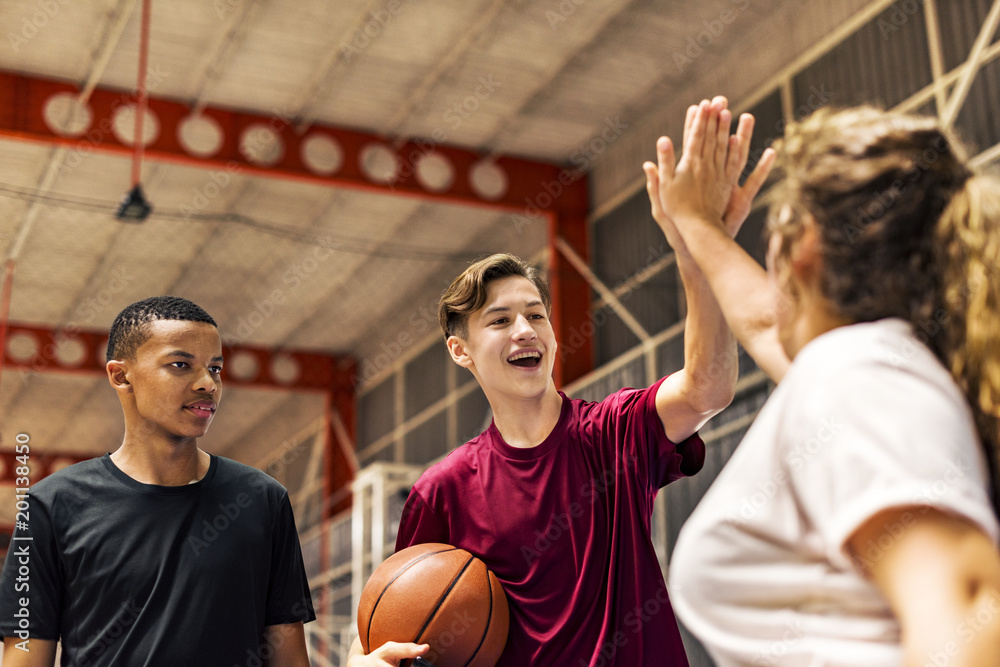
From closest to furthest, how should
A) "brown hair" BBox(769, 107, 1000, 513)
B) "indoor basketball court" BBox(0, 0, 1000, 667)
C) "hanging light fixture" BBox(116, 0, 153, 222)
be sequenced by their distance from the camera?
"brown hair" BBox(769, 107, 1000, 513)
"hanging light fixture" BBox(116, 0, 153, 222)
"indoor basketball court" BBox(0, 0, 1000, 667)

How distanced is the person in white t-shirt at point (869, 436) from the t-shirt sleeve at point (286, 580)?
8.39 ft

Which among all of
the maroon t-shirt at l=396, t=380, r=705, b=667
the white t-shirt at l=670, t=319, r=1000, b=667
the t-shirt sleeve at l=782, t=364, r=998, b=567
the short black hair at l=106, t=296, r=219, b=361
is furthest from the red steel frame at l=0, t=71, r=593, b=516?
the t-shirt sleeve at l=782, t=364, r=998, b=567

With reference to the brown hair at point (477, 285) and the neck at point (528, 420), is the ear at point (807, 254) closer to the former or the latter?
the neck at point (528, 420)

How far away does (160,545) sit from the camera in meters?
3.78

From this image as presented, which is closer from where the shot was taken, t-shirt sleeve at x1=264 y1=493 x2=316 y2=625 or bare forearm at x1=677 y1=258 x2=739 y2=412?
bare forearm at x1=677 y1=258 x2=739 y2=412

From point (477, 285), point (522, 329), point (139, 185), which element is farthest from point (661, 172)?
point (139, 185)

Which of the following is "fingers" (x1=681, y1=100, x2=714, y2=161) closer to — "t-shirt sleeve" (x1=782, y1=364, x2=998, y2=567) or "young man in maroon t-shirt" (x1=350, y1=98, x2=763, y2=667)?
"young man in maroon t-shirt" (x1=350, y1=98, x2=763, y2=667)

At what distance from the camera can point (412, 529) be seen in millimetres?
3842

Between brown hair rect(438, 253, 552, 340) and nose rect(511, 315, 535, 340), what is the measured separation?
0.53ft

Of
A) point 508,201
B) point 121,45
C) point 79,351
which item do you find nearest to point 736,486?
point 121,45

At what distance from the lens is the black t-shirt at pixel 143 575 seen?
3613 millimetres

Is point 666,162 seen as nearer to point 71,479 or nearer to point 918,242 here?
point 918,242

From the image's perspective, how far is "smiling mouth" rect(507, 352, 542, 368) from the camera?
3805 mm

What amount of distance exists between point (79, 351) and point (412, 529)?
1811 centimetres
